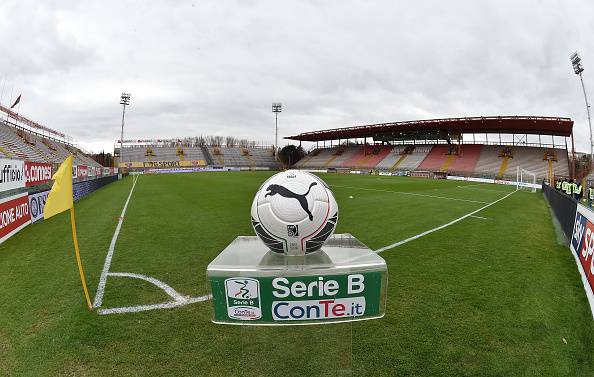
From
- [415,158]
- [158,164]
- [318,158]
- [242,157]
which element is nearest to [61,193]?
[415,158]

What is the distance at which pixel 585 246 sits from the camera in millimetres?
6168

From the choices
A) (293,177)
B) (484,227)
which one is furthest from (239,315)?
(484,227)

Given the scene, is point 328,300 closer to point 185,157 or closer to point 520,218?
point 520,218

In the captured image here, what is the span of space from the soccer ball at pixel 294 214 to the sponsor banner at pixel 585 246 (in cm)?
442

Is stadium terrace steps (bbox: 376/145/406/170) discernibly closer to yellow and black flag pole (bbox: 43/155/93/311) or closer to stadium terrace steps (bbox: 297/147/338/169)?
stadium terrace steps (bbox: 297/147/338/169)

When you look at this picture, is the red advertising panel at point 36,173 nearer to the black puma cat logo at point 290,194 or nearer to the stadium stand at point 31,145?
the black puma cat logo at point 290,194

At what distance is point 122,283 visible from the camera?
557 cm

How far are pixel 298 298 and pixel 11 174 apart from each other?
10.8 meters

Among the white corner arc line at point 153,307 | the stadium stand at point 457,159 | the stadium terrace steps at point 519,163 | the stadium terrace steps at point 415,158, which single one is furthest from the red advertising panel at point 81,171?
the stadium terrace steps at point 415,158

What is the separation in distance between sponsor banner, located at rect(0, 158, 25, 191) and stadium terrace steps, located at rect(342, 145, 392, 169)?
55147 mm

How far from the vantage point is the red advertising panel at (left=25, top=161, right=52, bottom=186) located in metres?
11.0

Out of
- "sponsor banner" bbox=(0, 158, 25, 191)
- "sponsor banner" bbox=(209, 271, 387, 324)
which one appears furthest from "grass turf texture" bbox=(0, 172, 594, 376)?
"sponsor banner" bbox=(0, 158, 25, 191)

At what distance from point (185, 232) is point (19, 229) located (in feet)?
17.5

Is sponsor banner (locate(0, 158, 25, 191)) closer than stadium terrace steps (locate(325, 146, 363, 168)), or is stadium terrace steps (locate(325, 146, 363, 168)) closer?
sponsor banner (locate(0, 158, 25, 191))
